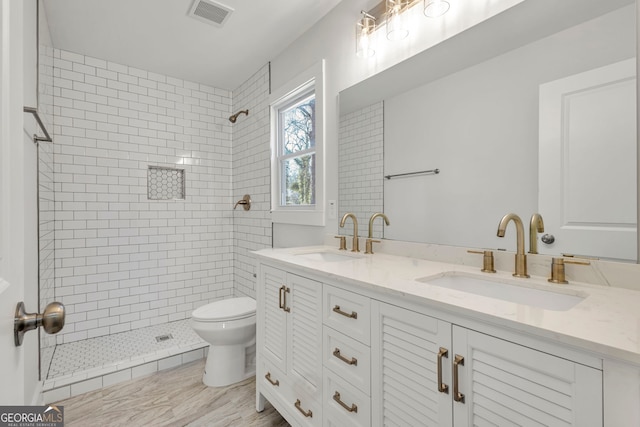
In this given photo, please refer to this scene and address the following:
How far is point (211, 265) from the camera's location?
3289 millimetres

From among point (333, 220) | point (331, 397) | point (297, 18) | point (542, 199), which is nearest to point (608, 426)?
point (542, 199)

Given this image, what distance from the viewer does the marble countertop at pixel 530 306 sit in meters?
0.60

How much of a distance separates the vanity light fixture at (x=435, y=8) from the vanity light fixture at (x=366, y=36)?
356 millimetres

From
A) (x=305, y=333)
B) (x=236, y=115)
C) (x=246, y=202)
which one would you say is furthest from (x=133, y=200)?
(x=305, y=333)

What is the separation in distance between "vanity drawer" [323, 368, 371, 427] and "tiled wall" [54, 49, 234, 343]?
237 centimetres

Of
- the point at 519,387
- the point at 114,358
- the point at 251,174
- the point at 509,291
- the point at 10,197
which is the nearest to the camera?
the point at 10,197

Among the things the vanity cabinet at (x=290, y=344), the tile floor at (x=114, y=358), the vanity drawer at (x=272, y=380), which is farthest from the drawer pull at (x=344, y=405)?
the tile floor at (x=114, y=358)

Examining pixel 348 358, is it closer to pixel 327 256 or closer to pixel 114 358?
pixel 327 256

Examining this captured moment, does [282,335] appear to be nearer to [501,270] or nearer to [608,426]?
[501,270]

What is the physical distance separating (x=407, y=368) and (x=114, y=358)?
236cm

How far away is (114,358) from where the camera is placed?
2.27 m

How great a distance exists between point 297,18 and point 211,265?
251cm

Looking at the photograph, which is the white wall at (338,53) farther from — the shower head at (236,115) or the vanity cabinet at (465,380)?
the vanity cabinet at (465,380)

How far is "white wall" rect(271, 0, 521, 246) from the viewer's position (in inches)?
53.1
